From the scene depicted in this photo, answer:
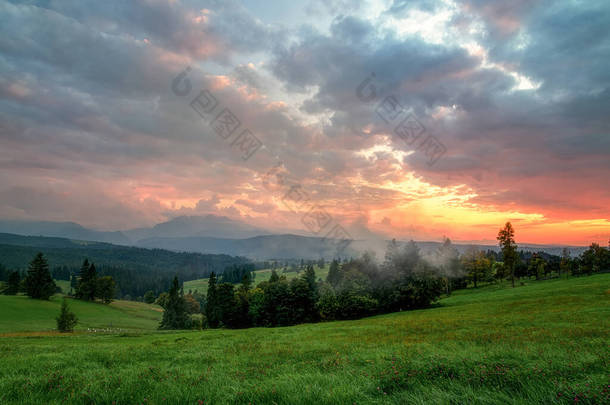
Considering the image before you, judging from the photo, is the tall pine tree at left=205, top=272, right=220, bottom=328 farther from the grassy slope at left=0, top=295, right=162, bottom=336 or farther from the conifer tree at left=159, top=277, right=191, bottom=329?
the grassy slope at left=0, top=295, right=162, bottom=336

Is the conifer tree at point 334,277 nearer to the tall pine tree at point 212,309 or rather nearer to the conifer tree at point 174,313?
the tall pine tree at point 212,309

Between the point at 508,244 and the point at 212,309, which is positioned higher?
the point at 508,244

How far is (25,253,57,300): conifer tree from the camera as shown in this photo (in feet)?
335

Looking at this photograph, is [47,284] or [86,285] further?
[86,285]

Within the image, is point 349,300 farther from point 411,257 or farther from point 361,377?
point 361,377

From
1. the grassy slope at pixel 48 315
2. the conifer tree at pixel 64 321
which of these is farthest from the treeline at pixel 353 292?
the conifer tree at pixel 64 321

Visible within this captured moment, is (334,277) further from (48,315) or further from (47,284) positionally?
(47,284)

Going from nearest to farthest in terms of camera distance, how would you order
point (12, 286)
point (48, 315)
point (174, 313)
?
point (48, 315)
point (174, 313)
point (12, 286)

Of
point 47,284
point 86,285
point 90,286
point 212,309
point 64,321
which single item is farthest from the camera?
point 90,286

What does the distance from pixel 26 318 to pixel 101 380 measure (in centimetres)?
10046

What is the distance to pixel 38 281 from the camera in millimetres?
103312

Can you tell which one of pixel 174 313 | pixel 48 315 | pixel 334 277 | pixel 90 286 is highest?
pixel 334 277

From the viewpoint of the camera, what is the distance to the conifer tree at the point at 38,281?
335 feet

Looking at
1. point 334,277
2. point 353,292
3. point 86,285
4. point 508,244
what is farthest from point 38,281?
point 508,244
